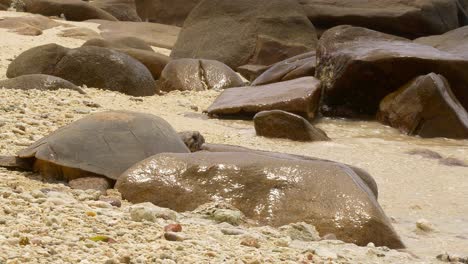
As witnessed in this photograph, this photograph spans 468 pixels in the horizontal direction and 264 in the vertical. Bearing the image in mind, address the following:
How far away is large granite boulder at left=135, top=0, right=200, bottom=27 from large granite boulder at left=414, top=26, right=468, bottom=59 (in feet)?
21.3

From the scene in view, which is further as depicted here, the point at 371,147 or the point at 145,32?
the point at 145,32

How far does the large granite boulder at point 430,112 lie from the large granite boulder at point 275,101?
36.9 inches

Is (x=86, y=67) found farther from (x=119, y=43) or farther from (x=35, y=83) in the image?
(x=119, y=43)

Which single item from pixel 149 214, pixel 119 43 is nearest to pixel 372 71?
pixel 119 43

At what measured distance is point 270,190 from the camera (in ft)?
14.6

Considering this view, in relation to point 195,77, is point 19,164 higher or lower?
higher

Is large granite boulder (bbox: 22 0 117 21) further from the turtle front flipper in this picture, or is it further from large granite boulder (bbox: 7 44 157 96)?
the turtle front flipper

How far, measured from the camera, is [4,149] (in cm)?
518

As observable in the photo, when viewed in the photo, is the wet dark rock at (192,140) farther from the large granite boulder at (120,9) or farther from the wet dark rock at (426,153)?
the large granite boulder at (120,9)

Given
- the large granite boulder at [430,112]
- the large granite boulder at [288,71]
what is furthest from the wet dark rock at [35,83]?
the large granite boulder at [430,112]

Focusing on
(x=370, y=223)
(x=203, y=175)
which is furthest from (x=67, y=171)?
(x=370, y=223)

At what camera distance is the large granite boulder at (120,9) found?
1975 cm

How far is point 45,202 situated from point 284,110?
199 inches

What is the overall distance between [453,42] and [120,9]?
34.2 ft
